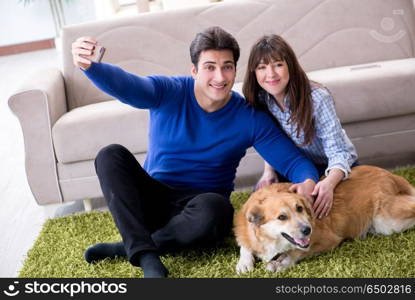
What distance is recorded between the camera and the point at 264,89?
2.15 metres

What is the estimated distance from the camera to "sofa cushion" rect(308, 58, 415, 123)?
8.69ft

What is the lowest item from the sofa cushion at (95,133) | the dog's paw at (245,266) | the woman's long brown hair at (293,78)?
the dog's paw at (245,266)

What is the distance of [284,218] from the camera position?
1.82m

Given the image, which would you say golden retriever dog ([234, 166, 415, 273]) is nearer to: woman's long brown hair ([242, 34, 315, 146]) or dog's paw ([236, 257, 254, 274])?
dog's paw ([236, 257, 254, 274])

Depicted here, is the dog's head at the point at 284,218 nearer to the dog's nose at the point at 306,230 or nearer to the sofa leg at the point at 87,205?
the dog's nose at the point at 306,230

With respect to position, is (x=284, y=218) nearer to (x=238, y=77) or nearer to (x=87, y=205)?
(x=87, y=205)

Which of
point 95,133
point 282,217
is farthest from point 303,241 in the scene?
point 95,133

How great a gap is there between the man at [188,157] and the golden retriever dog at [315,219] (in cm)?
11

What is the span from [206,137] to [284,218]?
47cm

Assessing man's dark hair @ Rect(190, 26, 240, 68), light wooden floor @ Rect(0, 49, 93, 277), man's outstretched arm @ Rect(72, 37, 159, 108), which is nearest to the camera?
man's outstretched arm @ Rect(72, 37, 159, 108)

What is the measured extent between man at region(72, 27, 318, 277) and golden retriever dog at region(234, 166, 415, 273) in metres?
0.11

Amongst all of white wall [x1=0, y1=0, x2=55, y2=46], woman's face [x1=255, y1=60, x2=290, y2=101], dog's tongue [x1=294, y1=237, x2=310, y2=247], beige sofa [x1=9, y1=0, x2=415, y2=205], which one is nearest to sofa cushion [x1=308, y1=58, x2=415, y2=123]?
beige sofa [x1=9, y1=0, x2=415, y2=205]

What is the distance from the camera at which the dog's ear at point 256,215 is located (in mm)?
1860

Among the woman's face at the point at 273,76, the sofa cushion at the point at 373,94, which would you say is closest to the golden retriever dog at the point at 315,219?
the woman's face at the point at 273,76
